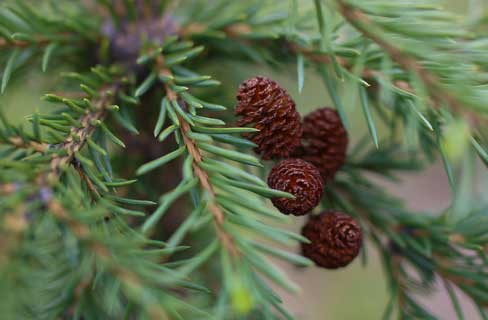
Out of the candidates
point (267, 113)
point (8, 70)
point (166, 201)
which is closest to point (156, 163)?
point (166, 201)

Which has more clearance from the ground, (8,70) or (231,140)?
(8,70)

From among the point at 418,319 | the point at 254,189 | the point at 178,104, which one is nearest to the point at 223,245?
the point at 254,189

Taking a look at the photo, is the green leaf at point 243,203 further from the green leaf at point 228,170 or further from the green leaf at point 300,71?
the green leaf at point 300,71

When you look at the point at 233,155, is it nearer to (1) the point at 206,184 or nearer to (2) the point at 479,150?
(1) the point at 206,184

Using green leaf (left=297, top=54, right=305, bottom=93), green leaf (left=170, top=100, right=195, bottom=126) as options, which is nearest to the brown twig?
green leaf (left=170, top=100, right=195, bottom=126)

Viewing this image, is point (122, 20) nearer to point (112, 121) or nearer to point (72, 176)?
point (112, 121)

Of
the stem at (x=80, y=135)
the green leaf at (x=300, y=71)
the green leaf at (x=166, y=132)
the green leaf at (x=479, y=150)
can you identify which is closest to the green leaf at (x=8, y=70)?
the stem at (x=80, y=135)
